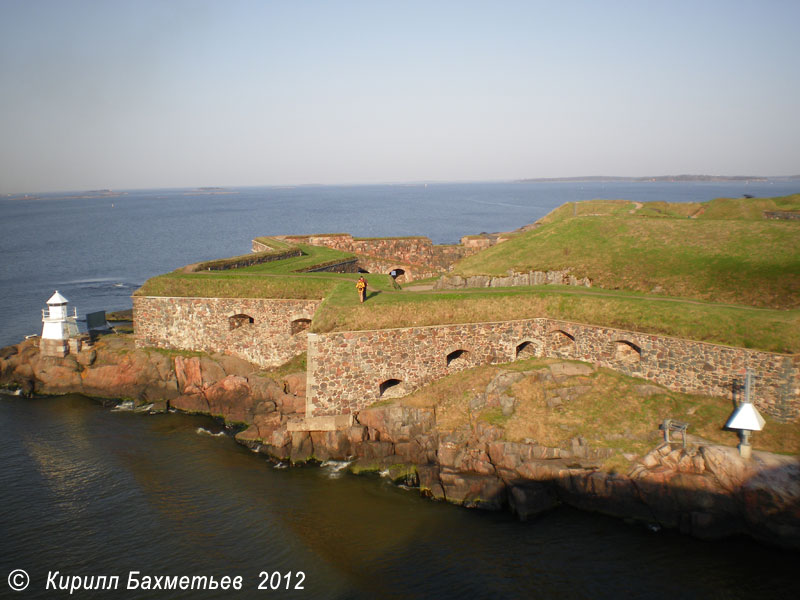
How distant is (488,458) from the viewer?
54.1 ft

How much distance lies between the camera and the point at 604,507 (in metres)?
14.9

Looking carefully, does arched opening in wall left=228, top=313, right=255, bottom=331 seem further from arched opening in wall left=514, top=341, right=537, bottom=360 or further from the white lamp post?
the white lamp post

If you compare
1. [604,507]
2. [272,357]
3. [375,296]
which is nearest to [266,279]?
[272,357]

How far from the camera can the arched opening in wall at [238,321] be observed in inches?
946

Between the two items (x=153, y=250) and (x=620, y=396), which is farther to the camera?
(x=153, y=250)

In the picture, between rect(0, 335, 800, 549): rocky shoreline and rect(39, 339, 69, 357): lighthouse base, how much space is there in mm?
1581

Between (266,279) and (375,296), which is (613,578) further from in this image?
(266,279)

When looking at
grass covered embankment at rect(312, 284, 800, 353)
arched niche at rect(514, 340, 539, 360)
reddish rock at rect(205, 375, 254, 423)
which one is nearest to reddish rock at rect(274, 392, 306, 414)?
reddish rock at rect(205, 375, 254, 423)

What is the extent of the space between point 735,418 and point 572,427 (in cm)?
405

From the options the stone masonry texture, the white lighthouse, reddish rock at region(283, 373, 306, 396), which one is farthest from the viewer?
the white lighthouse

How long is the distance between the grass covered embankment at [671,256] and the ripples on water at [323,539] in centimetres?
1051

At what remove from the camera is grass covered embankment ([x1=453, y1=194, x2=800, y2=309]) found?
21141mm

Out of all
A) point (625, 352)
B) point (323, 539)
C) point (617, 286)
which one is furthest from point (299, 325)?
point (617, 286)

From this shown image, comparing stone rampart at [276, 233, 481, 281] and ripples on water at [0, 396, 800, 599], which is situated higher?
stone rampart at [276, 233, 481, 281]
